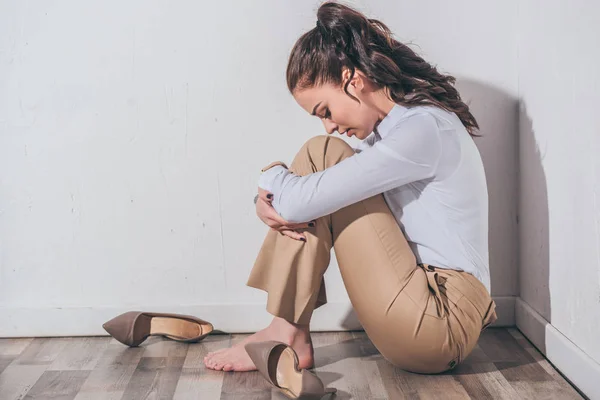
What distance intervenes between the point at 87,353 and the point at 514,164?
135 cm

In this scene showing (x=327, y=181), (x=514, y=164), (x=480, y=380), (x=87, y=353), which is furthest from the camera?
(x=514, y=164)

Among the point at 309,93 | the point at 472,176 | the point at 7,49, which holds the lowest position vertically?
the point at 472,176

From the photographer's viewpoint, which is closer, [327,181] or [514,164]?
[327,181]

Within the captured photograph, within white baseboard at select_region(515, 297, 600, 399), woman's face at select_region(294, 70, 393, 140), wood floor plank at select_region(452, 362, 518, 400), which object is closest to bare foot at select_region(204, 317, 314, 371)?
wood floor plank at select_region(452, 362, 518, 400)

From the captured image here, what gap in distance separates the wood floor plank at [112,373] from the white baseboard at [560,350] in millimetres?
1060

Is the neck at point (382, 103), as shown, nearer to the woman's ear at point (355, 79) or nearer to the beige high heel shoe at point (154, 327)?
the woman's ear at point (355, 79)

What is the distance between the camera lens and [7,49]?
2.21m

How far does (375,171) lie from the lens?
1.71m

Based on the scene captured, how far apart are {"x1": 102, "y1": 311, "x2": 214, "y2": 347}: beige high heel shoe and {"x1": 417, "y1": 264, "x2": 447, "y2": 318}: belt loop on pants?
0.74 meters

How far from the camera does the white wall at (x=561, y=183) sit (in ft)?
5.68

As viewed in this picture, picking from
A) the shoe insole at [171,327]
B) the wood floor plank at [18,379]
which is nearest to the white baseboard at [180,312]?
the shoe insole at [171,327]

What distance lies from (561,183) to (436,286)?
44 centimetres

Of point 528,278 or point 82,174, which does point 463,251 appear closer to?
point 528,278

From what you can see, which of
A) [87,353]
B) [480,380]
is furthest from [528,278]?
[87,353]
